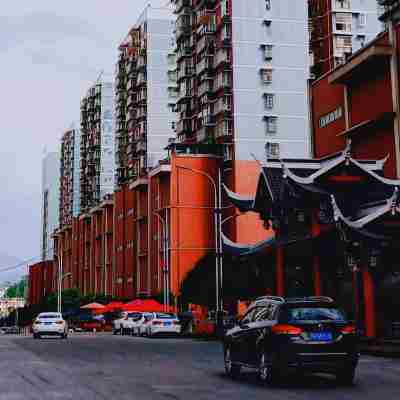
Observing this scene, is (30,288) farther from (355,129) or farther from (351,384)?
(351,384)

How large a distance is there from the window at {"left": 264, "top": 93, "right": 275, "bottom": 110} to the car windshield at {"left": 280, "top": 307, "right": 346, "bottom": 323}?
60.4m

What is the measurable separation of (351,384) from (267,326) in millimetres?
1800

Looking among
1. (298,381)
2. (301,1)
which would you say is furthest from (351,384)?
(301,1)

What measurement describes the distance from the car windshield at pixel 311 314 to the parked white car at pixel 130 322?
35.4m

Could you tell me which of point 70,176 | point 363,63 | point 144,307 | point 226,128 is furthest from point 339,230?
point 70,176

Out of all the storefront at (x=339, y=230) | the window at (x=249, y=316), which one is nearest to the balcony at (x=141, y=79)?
the storefront at (x=339, y=230)

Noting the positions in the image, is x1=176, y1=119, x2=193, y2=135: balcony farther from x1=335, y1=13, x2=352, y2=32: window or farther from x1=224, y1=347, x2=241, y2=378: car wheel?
x1=224, y1=347, x2=241, y2=378: car wheel

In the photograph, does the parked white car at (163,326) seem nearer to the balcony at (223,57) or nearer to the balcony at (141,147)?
the balcony at (223,57)

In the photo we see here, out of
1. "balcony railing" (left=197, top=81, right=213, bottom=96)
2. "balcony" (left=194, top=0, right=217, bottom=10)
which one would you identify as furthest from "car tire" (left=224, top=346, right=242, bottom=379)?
"balcony" (left=194, top=0, right=217, bottom=10)

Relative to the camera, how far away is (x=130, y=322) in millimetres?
51156

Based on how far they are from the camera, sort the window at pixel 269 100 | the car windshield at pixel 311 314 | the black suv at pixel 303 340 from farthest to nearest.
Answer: the window at pixel 269 100, the car windshield at pixel 311 314, the black suv at pixel 303 340

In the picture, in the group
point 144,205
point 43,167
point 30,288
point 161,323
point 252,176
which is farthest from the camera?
point 43,167

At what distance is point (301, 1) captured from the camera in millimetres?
75688

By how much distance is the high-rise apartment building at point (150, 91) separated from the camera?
95125 millimetres
